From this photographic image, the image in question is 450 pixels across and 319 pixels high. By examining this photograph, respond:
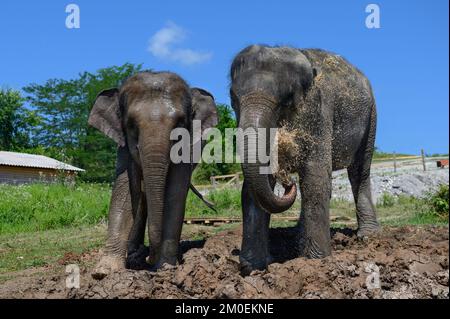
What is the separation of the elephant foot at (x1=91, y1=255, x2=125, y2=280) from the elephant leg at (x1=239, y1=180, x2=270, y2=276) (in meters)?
1.64

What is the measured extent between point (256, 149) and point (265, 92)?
79 cm

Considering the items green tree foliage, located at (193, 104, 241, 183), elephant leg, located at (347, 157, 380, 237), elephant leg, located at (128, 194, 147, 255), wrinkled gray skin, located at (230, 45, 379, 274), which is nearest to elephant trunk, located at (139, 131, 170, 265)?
wrinkled gray skin, located at (230, 45, 379, 274)

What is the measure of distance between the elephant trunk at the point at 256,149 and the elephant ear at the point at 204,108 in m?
2.29

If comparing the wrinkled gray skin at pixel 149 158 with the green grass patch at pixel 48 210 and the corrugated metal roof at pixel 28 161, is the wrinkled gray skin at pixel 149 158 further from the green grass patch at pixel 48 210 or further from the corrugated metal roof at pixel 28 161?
the corrugated metal roof at pixel 28 161

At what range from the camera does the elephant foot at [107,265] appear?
734 centimetres

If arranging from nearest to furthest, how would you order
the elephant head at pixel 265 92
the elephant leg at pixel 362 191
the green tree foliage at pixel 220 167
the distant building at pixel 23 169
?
the elephant head at pixel 265 92 < the elephant leg at pixel 362 191 < the distant building at pixel 23 169 < the green tree foliage at pixel 220 167

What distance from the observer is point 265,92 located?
22.4ft

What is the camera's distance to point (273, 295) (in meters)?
5.83

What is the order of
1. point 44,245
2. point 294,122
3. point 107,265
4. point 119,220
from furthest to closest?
1. point 44,245
2. point 119,220
3. point 107,265
4. point 294,122

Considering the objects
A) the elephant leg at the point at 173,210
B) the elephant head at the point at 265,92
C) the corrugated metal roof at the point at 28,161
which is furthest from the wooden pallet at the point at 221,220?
the corrugated metal roof at the point at 28,161

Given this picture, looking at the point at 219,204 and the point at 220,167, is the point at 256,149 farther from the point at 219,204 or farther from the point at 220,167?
the point at 220,167

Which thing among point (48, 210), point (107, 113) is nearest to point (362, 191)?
point (107, 113)

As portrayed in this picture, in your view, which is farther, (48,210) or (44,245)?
(48,210)
